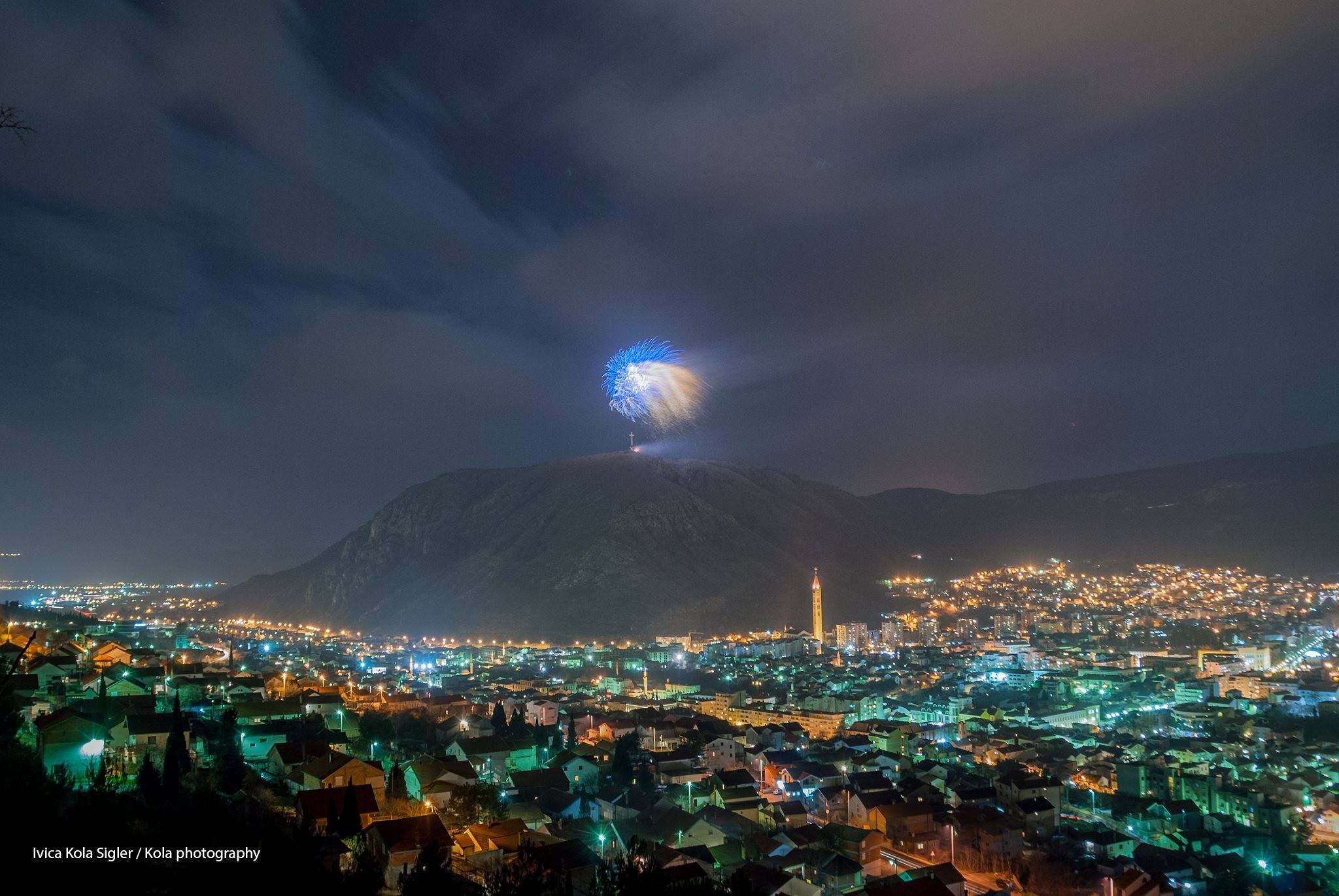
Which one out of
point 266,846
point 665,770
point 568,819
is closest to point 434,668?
point 665,770

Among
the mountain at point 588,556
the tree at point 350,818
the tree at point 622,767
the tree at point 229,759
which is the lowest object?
the tree at point 622,767

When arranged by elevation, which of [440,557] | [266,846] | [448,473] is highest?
[448,473]

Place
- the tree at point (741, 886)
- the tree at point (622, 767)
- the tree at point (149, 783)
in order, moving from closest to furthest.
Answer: the tree at point (741, 886)
the tree at point (149, 783)
the tree at point (622, 767)

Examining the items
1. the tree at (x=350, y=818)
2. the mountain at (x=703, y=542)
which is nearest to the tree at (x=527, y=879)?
the tree at (x=350, y=818)

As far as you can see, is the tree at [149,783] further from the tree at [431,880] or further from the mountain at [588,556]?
the mountain at [588,556]

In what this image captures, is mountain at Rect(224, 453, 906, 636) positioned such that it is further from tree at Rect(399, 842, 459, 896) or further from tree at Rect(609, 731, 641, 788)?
tree at Rect(399, 842, 459, 896)

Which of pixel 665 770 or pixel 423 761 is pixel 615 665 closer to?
pixel 665 770
